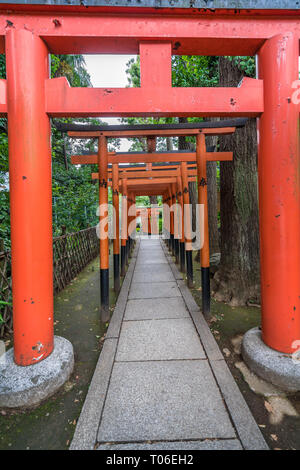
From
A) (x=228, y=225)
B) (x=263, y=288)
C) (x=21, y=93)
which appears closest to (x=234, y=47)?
(x=21, y=93)

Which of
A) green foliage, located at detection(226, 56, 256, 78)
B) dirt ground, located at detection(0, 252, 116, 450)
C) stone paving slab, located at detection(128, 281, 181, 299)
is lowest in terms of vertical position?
dirt ground, located at detection(0, 252, 116, 450)

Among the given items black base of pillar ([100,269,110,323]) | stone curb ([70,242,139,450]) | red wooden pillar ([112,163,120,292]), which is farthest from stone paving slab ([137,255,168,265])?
stone curb ([70,242,139,450])

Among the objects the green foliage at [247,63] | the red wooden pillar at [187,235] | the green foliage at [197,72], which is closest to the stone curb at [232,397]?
the red wooden pillar at [187,235]

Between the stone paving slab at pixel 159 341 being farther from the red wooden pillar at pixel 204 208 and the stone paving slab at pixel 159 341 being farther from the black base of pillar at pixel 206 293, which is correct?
the red wooden pillar at pixel 204 208

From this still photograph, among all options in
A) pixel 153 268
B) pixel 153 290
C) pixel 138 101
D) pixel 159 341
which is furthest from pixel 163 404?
pixel 153 268

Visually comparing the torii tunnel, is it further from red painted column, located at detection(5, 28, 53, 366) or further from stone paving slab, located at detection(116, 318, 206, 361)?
stone paving slab, located at detection(116, 318, 206, 361)

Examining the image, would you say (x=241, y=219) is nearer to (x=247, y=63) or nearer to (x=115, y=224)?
(x=247, y=63)

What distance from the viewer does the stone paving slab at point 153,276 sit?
19.4 feet

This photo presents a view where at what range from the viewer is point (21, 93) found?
207 centimetres

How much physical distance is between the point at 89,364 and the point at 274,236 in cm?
243

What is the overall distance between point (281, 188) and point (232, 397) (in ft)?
6.47

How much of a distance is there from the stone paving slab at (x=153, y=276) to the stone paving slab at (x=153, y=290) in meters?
0.27

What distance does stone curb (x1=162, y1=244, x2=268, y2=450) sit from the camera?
1653 mm

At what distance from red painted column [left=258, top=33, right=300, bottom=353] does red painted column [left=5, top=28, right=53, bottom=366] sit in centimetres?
219
